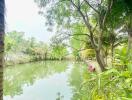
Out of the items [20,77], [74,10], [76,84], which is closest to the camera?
[74,10]

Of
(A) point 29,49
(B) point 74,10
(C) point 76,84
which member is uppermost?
(B) point 74,10

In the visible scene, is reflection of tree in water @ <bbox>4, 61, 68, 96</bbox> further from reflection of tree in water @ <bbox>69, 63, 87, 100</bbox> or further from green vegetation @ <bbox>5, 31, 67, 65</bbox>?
green vegetation @ <bbox>5, 31, 67, 65</bbox>

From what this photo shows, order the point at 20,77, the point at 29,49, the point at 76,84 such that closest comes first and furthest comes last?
1. the point at 76,84
2. the point at 20,77
3. the point at 29,49

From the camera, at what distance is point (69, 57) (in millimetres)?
48406

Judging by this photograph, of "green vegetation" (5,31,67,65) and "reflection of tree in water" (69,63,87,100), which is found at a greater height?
"green vegetation" (5,31,67,65)

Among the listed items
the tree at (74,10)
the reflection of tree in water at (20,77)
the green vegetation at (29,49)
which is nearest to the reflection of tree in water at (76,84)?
the tree at (74,10)

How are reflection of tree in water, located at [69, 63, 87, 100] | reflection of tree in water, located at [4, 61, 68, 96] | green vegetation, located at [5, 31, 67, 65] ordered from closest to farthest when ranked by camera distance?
reflection of tree in water, located at [69, 63, 87, 100] < reflection of tree in water, located at [4, 61, 68, 96] < green vegetation, located at [5, 31, 67, 65]

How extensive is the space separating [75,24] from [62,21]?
5.85 ft

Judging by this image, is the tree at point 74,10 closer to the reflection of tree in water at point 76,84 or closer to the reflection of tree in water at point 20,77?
the reflection of tree in water at point 76,84

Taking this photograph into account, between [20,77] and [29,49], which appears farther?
[29,49]

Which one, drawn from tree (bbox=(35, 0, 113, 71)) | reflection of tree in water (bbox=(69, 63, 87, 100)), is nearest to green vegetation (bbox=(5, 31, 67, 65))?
reflection of tree in water (bbox=(69, 63, 87, 100))

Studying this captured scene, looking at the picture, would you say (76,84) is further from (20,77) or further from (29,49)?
(29,49)

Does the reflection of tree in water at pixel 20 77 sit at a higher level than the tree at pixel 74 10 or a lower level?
lower

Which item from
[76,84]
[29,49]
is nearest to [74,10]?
[76,84]
